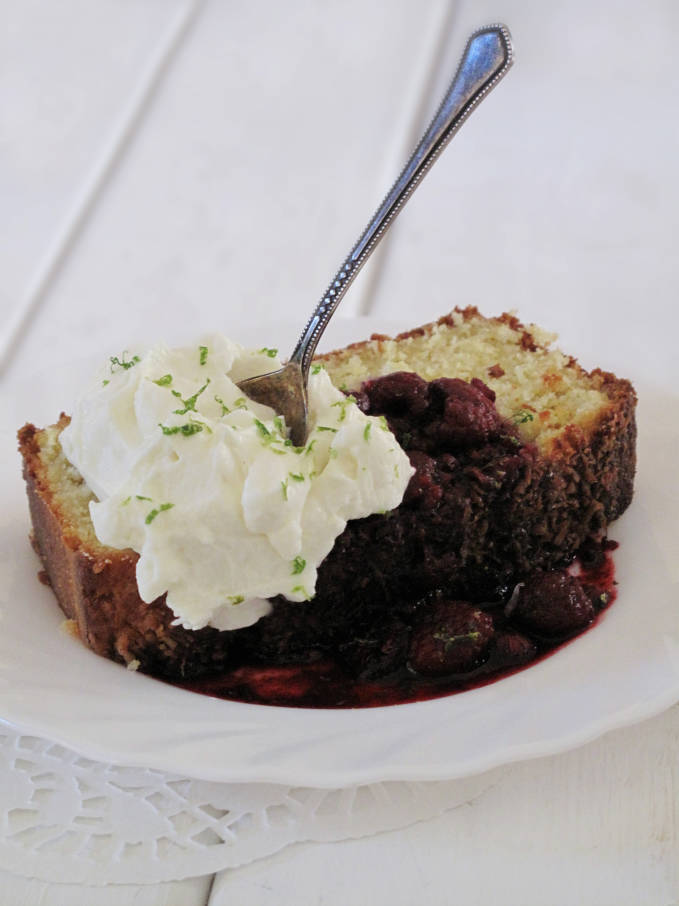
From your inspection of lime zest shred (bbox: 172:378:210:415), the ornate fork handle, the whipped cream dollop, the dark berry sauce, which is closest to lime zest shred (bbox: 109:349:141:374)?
the whipped cream dollop

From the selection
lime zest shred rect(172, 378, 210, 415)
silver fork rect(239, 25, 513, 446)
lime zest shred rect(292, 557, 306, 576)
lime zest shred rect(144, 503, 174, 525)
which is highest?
silver fork rect(239, 25, 513, 446)

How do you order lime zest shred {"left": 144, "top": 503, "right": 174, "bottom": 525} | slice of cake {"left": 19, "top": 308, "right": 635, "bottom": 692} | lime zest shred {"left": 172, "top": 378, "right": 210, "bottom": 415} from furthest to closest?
slice of cake {"left": 19, "top": 308, "right": 635, "bottom": 692}, lime zest shred {"left": 172, "top": 378, "right": 210, "bottom": 415}, lime zest shred {"left": 144, "top": 503, "right": 174, "bottom": 525}

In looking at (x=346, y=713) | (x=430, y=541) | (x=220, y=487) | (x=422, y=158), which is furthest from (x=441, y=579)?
(x=422, y=158)

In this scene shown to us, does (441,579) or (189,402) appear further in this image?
(441,579)

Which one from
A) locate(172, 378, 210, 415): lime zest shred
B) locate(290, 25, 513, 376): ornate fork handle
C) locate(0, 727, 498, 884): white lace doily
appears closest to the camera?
locate(0, 727, 498, 884): white lace doily

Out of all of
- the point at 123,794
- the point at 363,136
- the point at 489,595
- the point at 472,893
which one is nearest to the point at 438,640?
the point at 489,595

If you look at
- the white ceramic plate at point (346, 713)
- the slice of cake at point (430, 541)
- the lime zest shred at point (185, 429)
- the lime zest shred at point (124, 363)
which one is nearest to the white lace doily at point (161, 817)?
the white ceramic plate at point (346, 713)

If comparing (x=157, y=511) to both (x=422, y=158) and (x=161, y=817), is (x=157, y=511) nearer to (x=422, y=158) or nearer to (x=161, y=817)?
(x=161, y=817)

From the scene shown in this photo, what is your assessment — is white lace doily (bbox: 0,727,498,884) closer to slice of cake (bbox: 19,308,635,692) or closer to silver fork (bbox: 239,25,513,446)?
slice of cake (bbox: 19,308,635,692)
